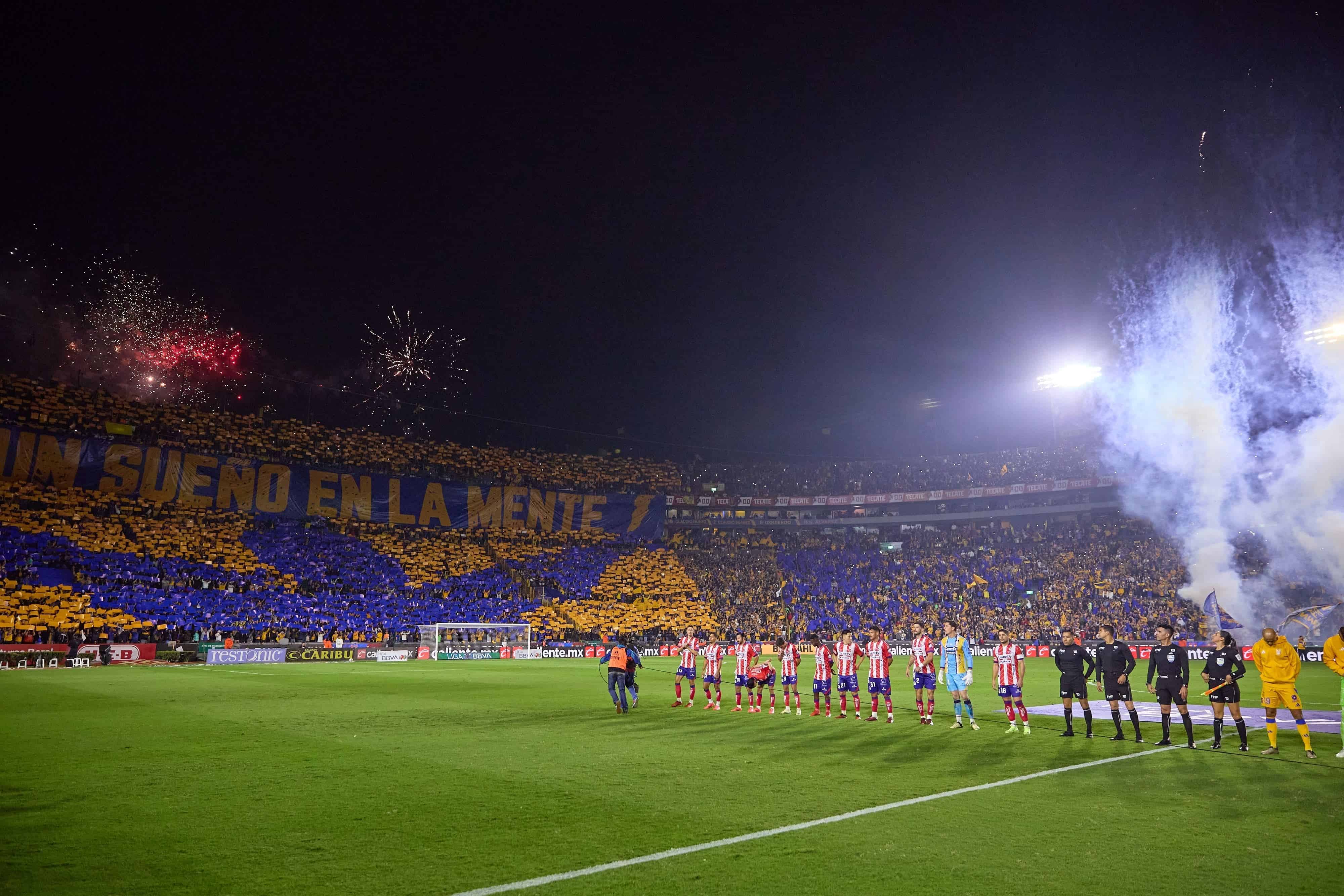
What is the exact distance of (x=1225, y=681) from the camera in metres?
13.2

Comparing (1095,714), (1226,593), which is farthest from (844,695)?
(1226,593)

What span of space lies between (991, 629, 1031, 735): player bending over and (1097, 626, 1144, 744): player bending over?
4.52 ft

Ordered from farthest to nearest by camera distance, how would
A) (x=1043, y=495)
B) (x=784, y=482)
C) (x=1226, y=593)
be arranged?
1. (x=784, y=482)
2. (x=1043, y=495)
3. (x=1226, y=593)

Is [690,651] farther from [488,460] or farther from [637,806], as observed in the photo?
[488,460]

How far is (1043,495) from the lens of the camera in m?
61.6

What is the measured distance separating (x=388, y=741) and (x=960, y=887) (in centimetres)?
1022

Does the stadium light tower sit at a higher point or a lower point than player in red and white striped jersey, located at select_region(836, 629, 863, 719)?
higher

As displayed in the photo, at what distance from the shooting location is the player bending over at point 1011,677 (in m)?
15.6

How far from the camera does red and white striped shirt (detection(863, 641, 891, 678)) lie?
17.6 meters

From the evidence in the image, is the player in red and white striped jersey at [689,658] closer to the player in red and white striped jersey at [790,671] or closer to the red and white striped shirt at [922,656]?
the player in red and white striped jersey at [790,671]

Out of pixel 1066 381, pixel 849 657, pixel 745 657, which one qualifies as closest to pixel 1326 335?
pixel 849 657

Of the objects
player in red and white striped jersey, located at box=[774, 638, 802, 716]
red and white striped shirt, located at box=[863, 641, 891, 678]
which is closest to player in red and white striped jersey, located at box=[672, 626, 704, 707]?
player in red and white striped jersey, located at box=[774, 638, 802, 716]

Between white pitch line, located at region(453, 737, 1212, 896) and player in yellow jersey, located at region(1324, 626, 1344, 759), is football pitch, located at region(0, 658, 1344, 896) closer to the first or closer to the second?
white pitch line, located at region(453, 737, 1212, 896)

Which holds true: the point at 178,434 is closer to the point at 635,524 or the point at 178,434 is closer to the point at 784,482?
the point at 635,524
